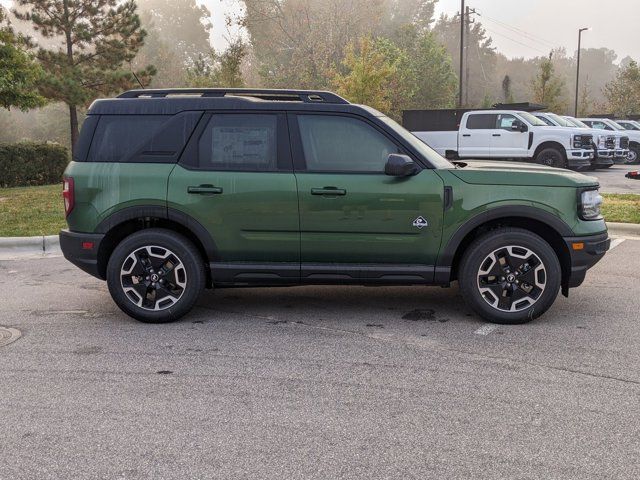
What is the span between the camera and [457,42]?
323ft

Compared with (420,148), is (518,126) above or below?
above

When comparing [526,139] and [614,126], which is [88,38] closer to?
[526,139]

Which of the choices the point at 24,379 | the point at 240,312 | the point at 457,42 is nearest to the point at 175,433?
the point at 24,379

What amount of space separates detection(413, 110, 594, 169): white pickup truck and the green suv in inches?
570

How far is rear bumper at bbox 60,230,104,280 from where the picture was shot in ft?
17.3

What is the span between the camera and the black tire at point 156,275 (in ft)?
17.1

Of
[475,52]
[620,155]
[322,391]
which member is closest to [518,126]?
[620,155]

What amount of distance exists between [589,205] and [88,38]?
2313 centimetres

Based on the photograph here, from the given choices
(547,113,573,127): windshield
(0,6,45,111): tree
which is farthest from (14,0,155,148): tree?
(547,113,573,127): windshield

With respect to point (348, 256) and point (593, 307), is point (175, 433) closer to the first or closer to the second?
point (348, 256)

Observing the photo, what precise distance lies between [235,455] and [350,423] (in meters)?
0.67

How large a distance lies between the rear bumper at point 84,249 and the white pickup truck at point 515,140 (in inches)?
600

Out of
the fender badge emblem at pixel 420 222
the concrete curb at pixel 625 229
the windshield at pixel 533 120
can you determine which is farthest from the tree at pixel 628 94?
the fender badge emblem at pixel 420 222

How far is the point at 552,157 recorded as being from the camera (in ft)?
65.6
